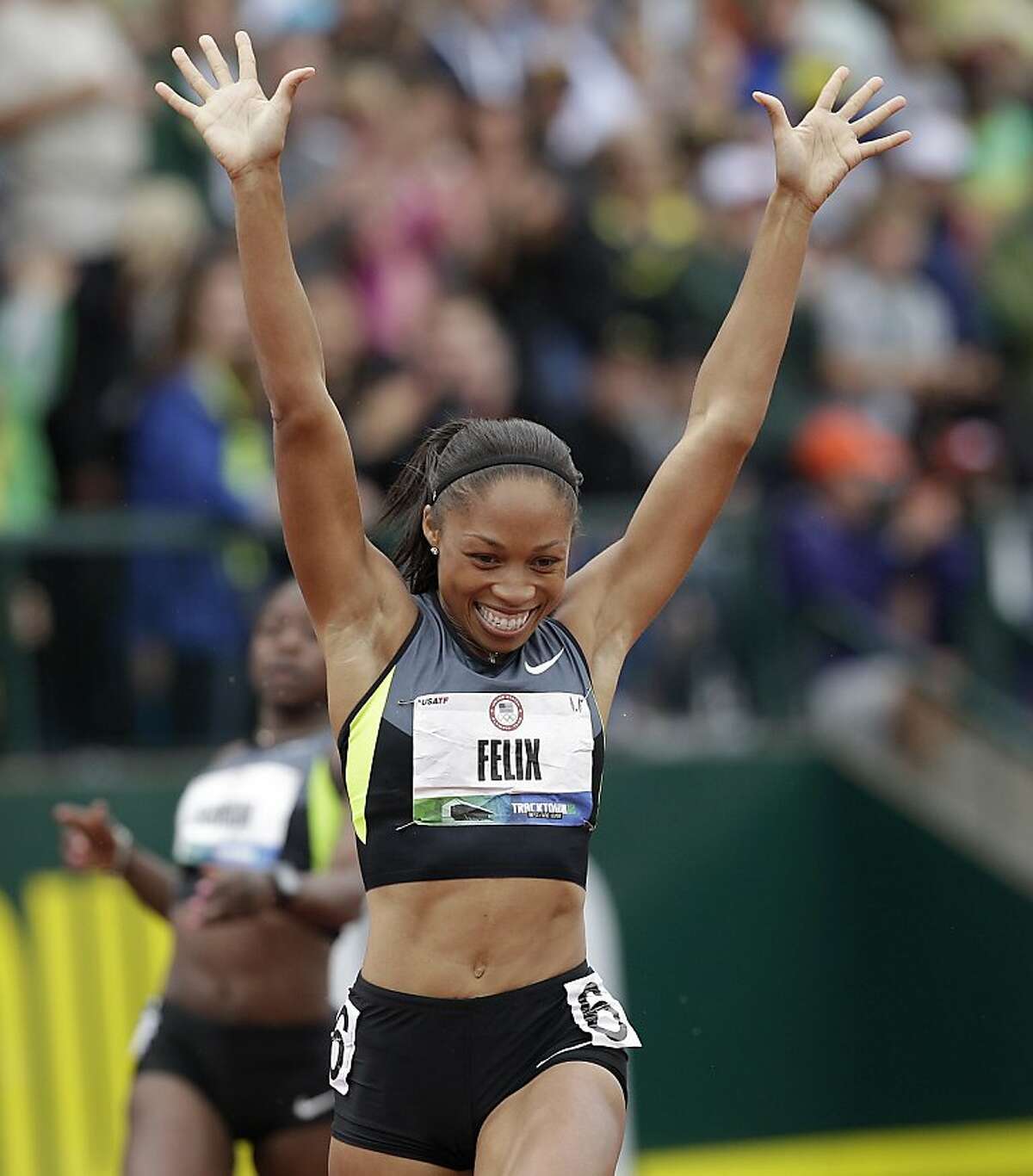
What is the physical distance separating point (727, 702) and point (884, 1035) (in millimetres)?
2000

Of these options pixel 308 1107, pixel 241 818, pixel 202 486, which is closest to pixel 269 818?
pixel 241 818

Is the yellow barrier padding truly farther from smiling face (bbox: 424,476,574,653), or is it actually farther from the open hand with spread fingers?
the open hand with spread fingers

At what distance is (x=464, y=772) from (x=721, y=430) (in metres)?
1.04

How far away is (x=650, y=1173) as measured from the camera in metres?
11.1

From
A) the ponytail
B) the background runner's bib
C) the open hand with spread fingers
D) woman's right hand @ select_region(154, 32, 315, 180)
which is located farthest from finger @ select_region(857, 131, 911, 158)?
the background runner's bib

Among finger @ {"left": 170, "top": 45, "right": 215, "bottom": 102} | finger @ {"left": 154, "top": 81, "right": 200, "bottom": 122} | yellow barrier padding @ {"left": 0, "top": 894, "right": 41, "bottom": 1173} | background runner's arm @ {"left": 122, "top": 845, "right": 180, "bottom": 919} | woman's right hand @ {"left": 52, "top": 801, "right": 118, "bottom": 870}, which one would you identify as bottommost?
yellow barrier padding @ {"left": 0, "top": 894, "right": 41, "bottom": 1173}

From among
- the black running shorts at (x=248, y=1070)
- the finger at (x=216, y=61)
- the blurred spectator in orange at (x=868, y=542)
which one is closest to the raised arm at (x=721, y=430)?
the finger at (x=216, y=61)

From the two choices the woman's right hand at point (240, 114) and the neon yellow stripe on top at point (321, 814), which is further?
the neon yellow stripe on top at point (321, 814)

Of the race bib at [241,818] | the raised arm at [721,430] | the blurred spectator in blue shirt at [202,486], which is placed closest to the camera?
the raised arm at [721,430]

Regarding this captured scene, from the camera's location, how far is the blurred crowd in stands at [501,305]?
32.2 feet

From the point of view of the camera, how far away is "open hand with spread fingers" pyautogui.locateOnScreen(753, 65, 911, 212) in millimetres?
5473

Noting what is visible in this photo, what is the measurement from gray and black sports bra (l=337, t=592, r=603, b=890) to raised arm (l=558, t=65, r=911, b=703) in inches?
14.2

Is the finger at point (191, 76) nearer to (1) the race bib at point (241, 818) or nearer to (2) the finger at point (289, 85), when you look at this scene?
(2) the finger at point (289, 85)

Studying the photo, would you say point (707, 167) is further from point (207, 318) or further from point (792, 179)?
point (792, 179)
